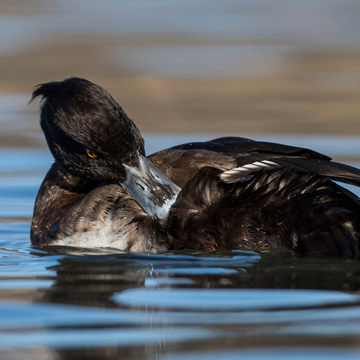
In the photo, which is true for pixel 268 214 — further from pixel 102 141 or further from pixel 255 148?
pixel 102 141

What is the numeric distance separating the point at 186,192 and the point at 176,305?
1227mm

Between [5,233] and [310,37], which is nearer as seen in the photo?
[5,233]

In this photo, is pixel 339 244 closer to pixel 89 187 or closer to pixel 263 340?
pixel 263 340

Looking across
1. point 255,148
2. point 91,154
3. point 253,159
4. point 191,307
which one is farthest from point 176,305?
point 91,154

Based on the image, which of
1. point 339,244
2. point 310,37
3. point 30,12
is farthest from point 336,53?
point 339,244

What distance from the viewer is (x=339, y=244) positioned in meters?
5.16

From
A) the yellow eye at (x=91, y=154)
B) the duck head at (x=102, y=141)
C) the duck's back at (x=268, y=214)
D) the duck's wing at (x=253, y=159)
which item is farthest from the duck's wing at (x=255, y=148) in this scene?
the yellow eye at (x=91, y=154)

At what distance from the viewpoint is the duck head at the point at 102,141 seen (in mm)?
5598

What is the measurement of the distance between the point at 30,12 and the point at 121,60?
267 centimetres

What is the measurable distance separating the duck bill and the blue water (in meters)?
0.30

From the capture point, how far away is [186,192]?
5.51m

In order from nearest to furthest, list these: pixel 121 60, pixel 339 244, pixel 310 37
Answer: pixel 339 244, pixel 121 60, pixel 310 37

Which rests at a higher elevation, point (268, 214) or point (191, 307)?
point (268, 214)

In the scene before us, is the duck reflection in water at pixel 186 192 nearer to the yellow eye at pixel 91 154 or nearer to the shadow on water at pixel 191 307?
the yellow eye at pixel 91 154
